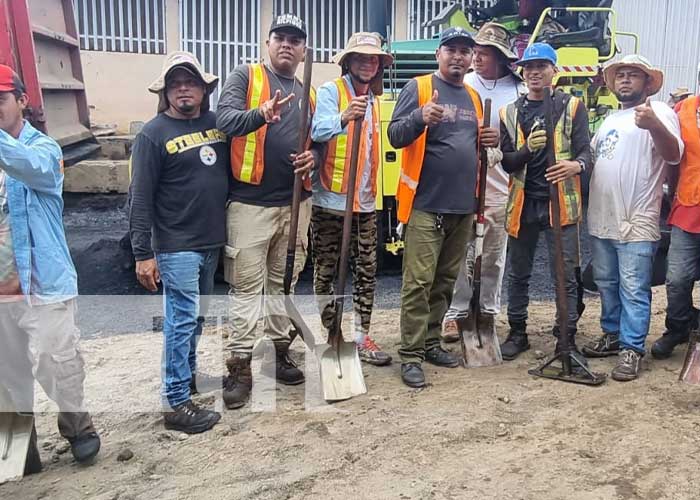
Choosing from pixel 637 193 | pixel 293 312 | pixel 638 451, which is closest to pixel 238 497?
pixel 293 312

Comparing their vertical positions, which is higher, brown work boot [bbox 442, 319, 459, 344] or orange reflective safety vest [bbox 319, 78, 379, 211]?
orange reflective safety vest [bbox 319, 78, 379, 211]


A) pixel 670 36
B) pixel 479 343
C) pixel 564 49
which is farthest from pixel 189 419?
pixel 670 36

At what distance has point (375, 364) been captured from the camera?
4539 millimetres

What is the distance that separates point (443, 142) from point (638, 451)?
1.91 meters

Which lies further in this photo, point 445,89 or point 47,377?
point 445,89

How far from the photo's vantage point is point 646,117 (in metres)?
3.82

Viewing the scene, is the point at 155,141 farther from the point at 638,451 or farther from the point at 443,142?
the point at 638,451

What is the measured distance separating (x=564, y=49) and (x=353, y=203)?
498 cm

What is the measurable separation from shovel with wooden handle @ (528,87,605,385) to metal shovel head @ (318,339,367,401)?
1.08 metres

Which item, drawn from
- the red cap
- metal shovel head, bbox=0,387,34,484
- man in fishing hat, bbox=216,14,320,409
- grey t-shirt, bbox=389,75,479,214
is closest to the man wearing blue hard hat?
grey t-shirt, bbox=389,75,479,214

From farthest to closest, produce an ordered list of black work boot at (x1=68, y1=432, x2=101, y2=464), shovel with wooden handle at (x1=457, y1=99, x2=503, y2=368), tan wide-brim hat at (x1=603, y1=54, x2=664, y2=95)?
shovel with wooden handle at (x1=457, y1=99, x2=503, y2=368)
tan wide-brim hat at (x1=603, y1=54, x2=664, y2=95)
black work boot at (x1=68, y1=432, x2=101, y2=464)

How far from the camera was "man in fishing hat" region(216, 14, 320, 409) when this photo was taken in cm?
378

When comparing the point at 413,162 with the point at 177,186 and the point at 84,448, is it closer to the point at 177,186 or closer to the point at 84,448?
the point at 177,186

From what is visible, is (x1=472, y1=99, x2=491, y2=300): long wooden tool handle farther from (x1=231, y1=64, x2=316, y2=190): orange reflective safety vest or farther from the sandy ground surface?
(x1=231, y1=64, x2=316, y2=190): orange reflective safety vest
